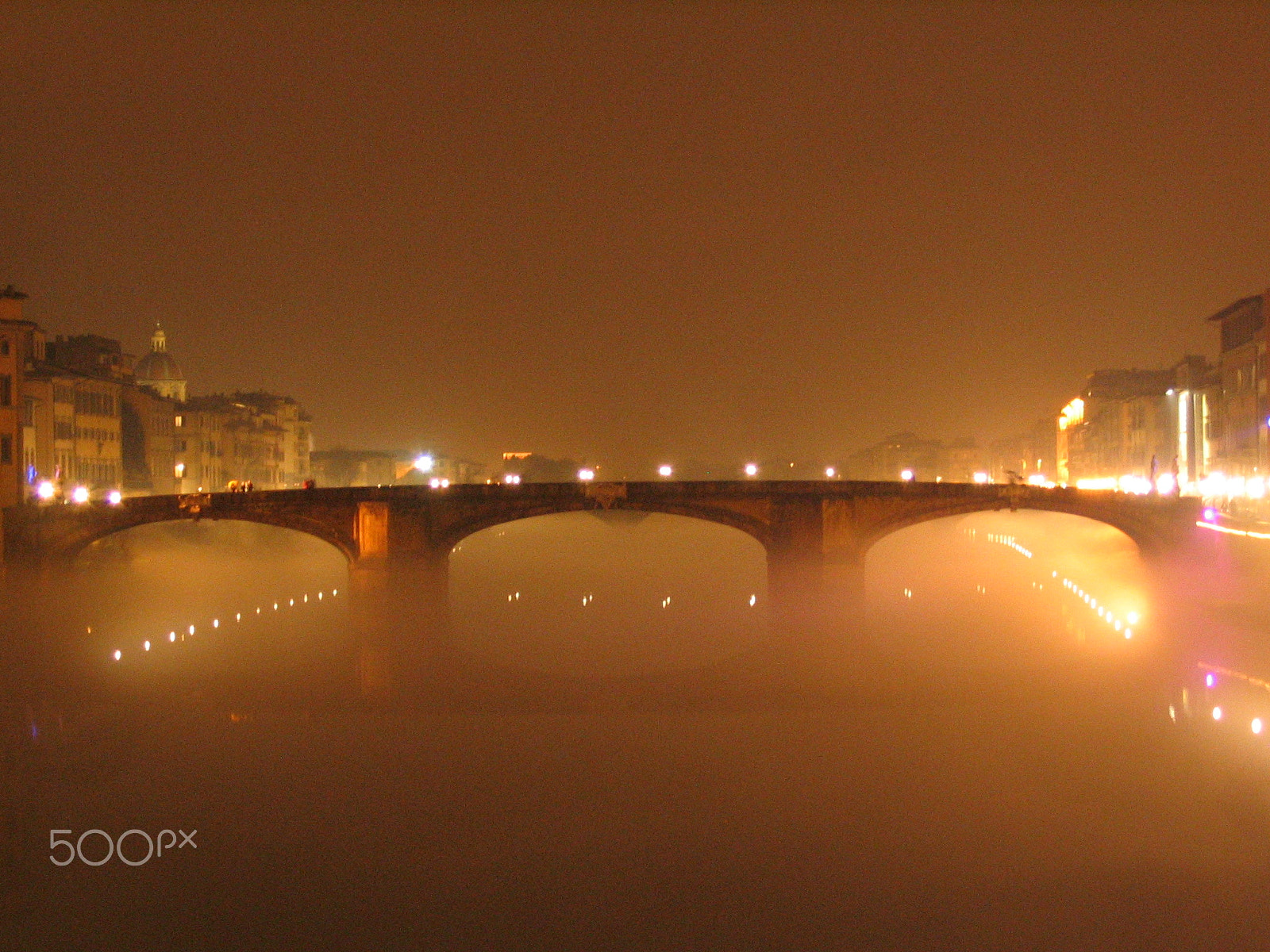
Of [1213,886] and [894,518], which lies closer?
[1213,886]

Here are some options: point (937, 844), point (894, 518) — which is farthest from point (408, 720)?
point (894, 518)

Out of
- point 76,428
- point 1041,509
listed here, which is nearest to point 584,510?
point 1041,509

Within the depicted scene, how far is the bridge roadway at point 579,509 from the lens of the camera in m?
57.3

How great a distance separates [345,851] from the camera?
79.5ft

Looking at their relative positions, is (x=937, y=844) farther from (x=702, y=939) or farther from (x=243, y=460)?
(x=243, y=460)

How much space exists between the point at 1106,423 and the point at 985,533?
53.2 feet

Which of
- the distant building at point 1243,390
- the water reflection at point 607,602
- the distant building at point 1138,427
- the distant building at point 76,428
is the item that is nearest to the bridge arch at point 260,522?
the water reflection at point 607,602

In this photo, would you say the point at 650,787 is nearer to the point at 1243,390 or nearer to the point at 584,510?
the point at 584,510

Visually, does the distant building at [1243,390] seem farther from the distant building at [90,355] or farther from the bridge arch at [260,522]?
the distant building at [90,355]

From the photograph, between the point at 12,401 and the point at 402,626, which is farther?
the point at 12,401
